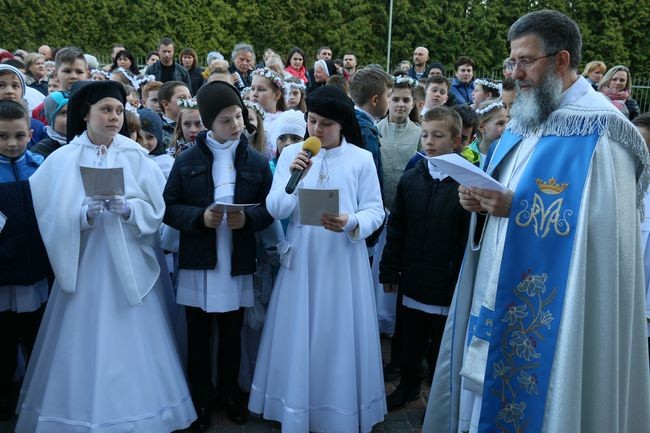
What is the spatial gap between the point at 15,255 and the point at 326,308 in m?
2.17

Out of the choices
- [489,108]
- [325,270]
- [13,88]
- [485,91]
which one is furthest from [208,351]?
[485,91]

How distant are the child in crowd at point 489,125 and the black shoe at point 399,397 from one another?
2.26 metres

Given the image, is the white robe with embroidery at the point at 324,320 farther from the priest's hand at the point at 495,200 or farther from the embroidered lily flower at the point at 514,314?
the embroidered lily flower at the point at 514,314

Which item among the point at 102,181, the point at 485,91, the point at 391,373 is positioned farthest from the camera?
the point at 485,91

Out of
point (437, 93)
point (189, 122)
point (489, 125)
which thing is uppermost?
point (437, 93)

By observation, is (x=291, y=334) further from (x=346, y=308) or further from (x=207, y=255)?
(x=207, y=255)

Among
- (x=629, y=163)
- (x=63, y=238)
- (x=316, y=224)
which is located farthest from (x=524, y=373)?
(x=63, y=238)

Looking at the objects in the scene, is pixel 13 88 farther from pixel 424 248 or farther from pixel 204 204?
pixel 424 248

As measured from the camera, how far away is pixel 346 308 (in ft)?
13.4

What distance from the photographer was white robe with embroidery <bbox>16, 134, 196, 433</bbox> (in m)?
3.86

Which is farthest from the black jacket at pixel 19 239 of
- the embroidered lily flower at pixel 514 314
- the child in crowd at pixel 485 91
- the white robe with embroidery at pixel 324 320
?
the child in crowd at pixel 485 91

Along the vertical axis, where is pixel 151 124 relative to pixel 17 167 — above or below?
above

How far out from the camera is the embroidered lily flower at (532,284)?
3.12 metres

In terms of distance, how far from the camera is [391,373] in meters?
5.16
